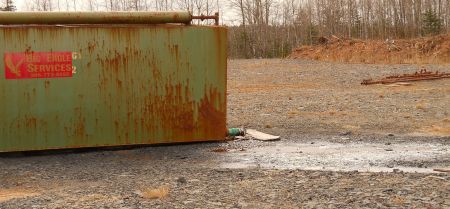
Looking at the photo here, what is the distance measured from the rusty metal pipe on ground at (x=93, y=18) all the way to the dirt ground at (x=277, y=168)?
2.27 m

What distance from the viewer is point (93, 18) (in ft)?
29.1

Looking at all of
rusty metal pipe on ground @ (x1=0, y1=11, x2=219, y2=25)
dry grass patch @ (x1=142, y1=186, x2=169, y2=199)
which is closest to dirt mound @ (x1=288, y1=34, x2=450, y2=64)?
rusty metal pipe on ground @ (x1=0, y1=11, x2=219, y2=25)

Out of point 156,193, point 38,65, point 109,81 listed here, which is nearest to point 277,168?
point 156,193

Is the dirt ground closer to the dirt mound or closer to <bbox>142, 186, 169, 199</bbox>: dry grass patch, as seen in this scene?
<bbox>142, 186, 169, 199</bbox>: dry grass patch

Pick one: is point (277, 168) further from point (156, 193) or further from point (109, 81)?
point (109, 81)

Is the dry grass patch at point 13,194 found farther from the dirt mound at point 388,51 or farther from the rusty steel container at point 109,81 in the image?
the dirt mound at point 388,51

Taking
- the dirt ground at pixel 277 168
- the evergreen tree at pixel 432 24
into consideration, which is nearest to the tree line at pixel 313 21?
the evergreen tree at pixel 432 24

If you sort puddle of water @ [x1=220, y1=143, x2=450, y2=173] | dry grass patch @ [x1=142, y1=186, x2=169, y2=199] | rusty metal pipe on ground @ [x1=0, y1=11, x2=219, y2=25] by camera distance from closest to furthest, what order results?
dry grass patch @ [x1=142, y1=186, x2=169, y2=199]
puddle of water @ [x1=220, y1=143, x2=450, y2=173]
rusty metal pipe on ground @ [x1=0, y1=11, x2=219, y2=25]

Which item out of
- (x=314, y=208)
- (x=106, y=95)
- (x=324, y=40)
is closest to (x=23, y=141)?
(x=106, y=95)

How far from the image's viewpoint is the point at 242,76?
88.3 feet

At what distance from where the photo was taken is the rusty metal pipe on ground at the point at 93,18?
857 centimetres

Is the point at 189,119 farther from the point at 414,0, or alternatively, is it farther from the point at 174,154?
the point at 414,0

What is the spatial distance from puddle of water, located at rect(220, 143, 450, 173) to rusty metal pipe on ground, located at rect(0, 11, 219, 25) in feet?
8.62

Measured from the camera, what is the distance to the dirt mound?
33.8 m
